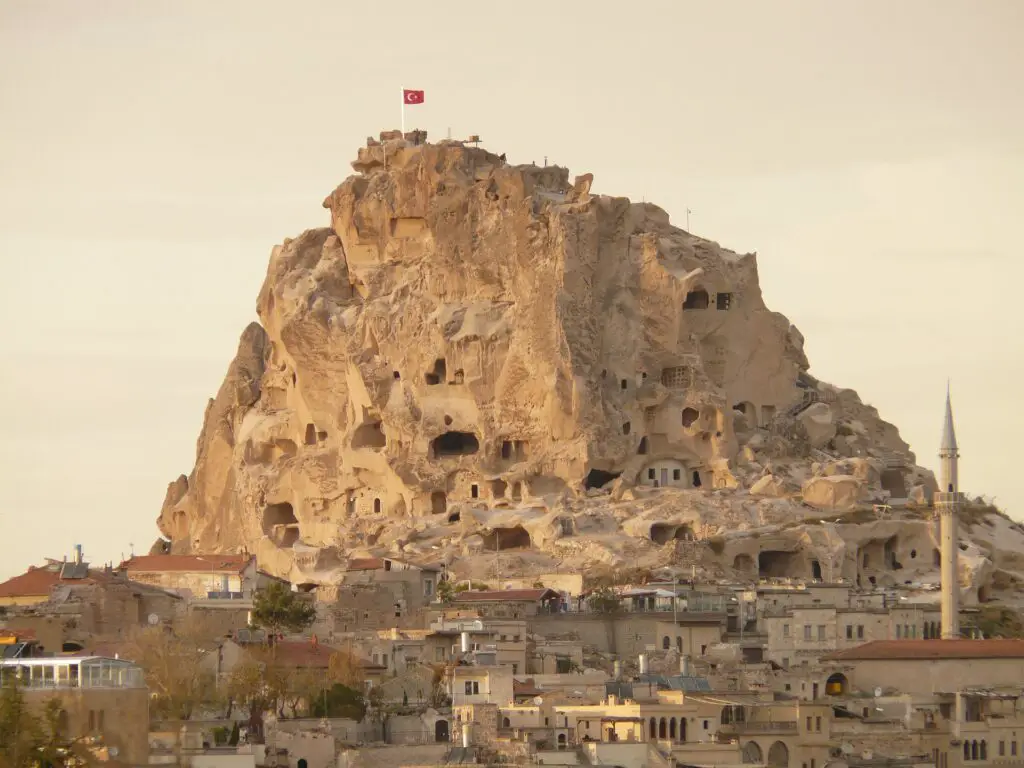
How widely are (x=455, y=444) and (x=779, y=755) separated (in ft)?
145

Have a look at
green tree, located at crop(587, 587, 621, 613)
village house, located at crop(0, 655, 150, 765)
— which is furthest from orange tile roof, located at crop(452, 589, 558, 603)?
village house, located at crop(0, 655, 150, 765)

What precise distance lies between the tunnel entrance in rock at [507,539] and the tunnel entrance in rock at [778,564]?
8.69 meters

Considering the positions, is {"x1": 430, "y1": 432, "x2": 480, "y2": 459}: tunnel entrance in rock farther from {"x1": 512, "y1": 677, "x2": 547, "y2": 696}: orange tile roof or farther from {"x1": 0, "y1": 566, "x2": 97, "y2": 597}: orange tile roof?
{"x1": 512, "y1": 677, "x2": 547, "y2": 696}: orange tile roof

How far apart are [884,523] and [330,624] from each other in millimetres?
26747

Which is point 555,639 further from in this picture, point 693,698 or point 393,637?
point 693,698

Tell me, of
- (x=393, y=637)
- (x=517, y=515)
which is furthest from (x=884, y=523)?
(x=393, y=637)

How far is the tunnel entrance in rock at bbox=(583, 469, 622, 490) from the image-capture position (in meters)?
124

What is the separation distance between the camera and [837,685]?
9412cm

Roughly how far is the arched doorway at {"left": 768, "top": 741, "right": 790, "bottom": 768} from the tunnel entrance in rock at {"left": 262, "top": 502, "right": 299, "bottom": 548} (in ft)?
152

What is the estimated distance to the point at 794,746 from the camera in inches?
3273

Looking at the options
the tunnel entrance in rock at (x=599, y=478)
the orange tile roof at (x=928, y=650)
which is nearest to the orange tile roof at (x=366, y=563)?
the tunnel entrance in rock at (x=599, y=478)

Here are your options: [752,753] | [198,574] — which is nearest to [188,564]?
[198,574]

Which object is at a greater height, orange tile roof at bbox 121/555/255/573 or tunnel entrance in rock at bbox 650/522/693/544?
tunnel entrance in rock at bbox 650/522/693/544

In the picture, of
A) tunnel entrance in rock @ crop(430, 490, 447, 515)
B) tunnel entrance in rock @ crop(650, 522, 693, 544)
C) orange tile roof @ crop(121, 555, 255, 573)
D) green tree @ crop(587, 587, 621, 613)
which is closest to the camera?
green tree @ crop(587, 587, 621, 613)
